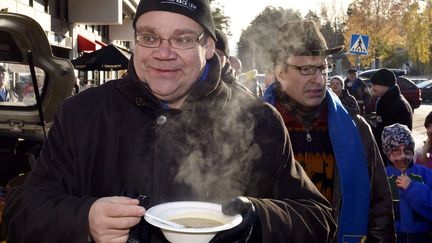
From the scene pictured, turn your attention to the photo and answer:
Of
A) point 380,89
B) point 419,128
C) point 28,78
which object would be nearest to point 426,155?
point 380,89

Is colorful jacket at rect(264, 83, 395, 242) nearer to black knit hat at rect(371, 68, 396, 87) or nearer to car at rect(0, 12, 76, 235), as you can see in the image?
car at rect(0, 12, 76, 235)

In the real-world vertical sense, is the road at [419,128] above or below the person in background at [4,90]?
below

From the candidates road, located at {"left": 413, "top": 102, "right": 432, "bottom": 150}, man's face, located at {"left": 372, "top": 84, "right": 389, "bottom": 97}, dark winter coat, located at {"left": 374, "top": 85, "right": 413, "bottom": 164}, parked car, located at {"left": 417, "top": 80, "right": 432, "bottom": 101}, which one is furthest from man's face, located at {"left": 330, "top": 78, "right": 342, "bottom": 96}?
parked car, located at {"left": 417, "top": 80, "right": 432, "bottom": 101}

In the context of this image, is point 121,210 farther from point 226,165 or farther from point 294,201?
point 294,201

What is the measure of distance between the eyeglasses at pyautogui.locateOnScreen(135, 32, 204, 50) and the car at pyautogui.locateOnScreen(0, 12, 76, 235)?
1333 mm

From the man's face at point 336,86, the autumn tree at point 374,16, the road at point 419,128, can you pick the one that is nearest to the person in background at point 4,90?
the man's face at point 336,86

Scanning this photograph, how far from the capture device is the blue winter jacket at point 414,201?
3801 mm

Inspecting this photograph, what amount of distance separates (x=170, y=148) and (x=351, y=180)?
4.49 ft

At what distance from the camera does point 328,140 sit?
3.13 metres

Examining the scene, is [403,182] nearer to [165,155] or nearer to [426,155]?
[426,155]

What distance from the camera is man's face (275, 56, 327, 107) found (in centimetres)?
320

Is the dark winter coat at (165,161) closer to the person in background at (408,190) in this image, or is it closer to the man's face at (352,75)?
the person in background at (408,190)

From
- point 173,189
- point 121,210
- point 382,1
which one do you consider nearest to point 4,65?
point 173,189

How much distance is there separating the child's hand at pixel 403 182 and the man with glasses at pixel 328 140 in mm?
851
